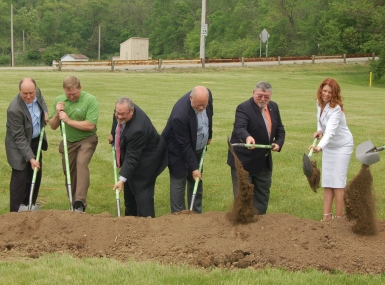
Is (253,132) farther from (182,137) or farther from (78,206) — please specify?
(78,206)

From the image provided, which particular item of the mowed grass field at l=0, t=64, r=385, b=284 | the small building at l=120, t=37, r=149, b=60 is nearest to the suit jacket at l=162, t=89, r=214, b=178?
the mowed grass field at l=0, t=64, r=385, b=284

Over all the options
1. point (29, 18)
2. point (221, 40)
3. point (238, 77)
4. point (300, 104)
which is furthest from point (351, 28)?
point (29, 18)

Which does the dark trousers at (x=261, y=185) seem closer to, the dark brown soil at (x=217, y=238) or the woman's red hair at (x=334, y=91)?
the dark brown soil at (x=217, y=238)

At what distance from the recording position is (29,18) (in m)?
93.8

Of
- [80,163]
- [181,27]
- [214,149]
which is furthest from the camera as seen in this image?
[181,27]

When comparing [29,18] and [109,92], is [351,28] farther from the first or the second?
[29,18]

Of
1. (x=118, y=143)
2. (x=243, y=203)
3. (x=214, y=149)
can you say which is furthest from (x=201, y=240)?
(x=214, y=149)

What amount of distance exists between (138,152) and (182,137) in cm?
61

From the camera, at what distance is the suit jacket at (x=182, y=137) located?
26.2ft

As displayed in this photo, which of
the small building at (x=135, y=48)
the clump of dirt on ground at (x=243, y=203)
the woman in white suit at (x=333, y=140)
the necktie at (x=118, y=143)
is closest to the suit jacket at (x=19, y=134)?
the necktie at (x=118, y=143)

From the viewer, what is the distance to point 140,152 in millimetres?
7965

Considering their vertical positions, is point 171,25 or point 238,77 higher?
point 171,25

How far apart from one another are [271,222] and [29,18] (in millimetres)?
92461

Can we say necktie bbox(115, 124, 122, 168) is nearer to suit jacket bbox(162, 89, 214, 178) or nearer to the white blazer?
suit jacket bbox(162, 89, 214, 178)
